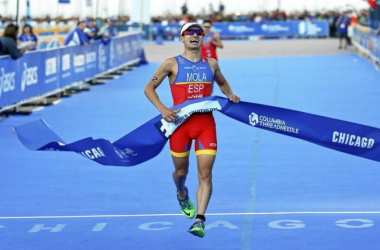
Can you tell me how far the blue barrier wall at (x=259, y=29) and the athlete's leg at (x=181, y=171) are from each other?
5787 centimetres

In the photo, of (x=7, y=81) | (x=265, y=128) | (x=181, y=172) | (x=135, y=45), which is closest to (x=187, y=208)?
(x=181, y=172)

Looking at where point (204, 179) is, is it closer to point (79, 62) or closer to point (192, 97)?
point (192, 97)

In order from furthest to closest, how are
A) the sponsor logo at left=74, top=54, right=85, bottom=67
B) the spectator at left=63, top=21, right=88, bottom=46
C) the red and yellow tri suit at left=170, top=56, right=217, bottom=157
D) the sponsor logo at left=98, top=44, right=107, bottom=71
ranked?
1. the sponsor logo at left=98, top=44, right=107, bottom=71
2. the spectator at left=63, top=21, right=88, bottom=46
3. the sponsor logo at left=74, top=54, right=85, bottom=67
4. the red and yellow tri suit at left=170, top=56, right=217, bottom=157

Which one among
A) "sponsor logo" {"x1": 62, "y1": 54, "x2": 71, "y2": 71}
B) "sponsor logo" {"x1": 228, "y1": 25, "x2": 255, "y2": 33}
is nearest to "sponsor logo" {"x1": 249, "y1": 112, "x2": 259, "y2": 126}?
"sponsor logo" {"x1": 62, "y1": 54, "x2": 71, "y2": 71}

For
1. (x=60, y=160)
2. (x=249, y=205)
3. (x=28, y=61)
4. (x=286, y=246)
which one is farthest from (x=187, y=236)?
(x=28, y=61)

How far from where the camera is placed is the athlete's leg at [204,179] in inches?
350

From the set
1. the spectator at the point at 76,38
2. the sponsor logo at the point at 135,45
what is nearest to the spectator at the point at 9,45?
the spectator at the point at 76,38

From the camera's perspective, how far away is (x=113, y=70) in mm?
35250

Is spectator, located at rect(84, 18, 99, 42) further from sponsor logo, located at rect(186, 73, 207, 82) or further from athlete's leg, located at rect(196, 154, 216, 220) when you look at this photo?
athlete's leg, located at rect(196, 154, 216, 220)

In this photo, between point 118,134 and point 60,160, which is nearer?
point 60,160

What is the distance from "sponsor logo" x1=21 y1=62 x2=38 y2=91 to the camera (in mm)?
21594

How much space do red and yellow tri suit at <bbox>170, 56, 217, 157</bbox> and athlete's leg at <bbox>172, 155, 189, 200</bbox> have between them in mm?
48

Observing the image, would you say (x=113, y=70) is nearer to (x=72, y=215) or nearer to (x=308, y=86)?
(x=308, y=86)

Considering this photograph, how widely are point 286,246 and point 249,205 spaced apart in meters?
2.11
